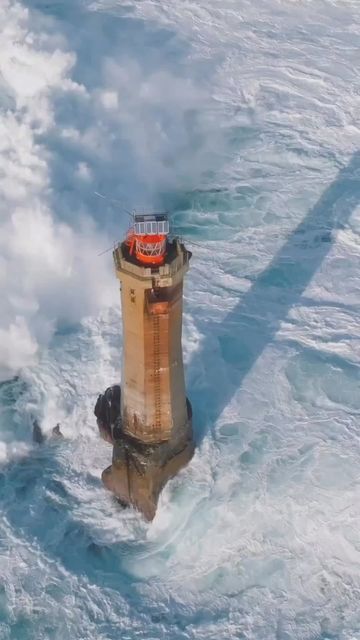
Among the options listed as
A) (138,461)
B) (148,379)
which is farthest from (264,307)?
(148,379)

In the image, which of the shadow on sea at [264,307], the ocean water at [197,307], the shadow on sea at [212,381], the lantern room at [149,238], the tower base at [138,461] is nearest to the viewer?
the lantern room at [149,238]

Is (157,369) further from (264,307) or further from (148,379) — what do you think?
(264,307)

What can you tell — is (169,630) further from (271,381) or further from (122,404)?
(271,381)

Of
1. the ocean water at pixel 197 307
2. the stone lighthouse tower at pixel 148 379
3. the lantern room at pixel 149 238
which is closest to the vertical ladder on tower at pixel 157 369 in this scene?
the stone lighthouse tower at pixel 148 379

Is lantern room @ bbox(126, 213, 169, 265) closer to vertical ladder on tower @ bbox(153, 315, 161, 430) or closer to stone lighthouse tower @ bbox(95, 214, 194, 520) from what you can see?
stone lighthouse tower @ bbox(95, 214, 194, 520)

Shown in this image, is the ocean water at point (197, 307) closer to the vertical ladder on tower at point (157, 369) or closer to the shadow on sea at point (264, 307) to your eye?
the shadow on sea at point (264, 307)

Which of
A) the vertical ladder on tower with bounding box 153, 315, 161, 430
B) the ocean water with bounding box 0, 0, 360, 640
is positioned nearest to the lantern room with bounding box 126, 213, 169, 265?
the vertical ladder on tower with bounding box 153, 315, 161, 430
